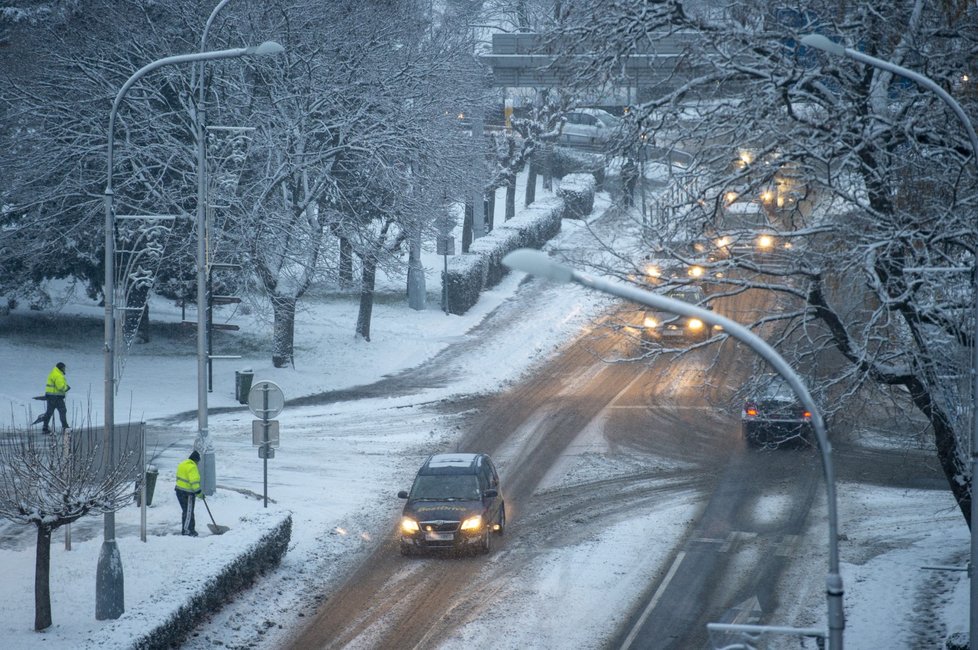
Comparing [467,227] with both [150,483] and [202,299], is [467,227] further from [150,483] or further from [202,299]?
[150,483]

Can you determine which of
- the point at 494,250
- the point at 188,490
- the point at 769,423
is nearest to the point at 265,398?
the point at 188,490

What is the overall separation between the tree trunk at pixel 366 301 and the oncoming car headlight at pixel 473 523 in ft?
53.0

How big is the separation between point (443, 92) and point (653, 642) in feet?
74.8

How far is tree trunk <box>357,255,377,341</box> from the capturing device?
35.1 m

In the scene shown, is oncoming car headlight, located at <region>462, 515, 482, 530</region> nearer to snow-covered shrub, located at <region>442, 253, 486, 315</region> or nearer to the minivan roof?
the minivan roof

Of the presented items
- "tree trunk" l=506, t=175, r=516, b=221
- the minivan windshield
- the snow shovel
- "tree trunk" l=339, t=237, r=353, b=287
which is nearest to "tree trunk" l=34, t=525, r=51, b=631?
the snow shovel

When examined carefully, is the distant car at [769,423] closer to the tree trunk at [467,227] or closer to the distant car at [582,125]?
the tree trunk at [467,227]

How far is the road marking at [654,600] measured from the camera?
15867 millimetres

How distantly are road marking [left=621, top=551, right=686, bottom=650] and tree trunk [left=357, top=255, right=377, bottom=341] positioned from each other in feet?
57.4

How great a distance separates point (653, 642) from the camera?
15781 mm

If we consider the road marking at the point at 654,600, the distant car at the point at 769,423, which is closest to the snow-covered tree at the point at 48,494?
A: the road marking at the point at 654,600

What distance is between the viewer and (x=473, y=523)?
19125mm

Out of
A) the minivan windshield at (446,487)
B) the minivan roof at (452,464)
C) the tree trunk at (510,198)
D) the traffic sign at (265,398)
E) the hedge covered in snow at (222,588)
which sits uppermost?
the tree trunk at (510,198)

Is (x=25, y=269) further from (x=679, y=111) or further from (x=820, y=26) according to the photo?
(x=820, y=26)
